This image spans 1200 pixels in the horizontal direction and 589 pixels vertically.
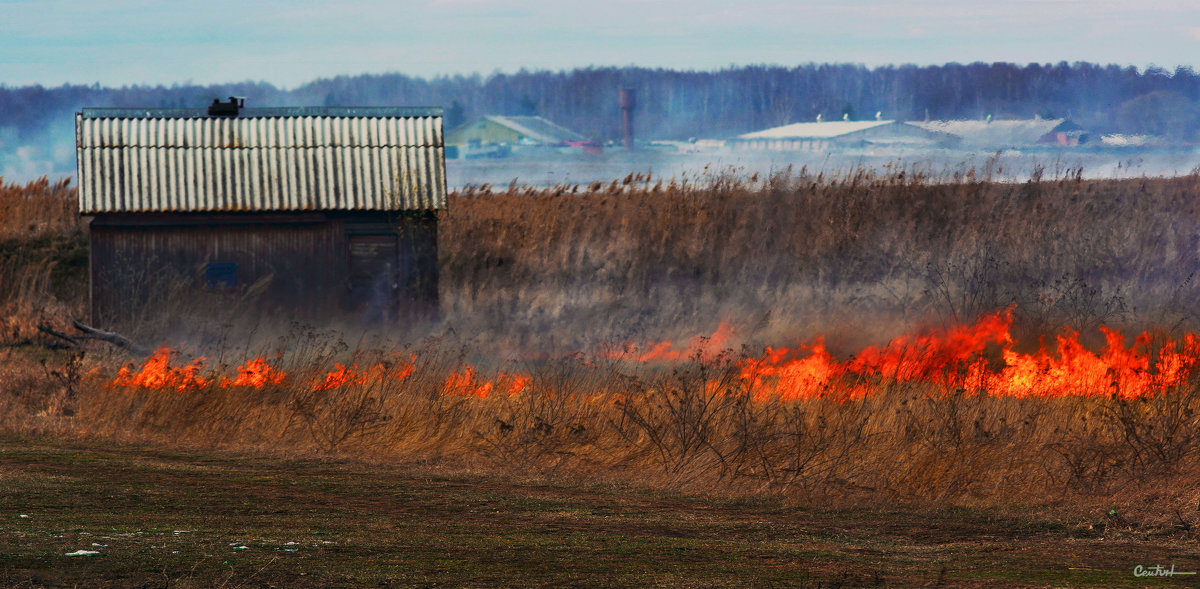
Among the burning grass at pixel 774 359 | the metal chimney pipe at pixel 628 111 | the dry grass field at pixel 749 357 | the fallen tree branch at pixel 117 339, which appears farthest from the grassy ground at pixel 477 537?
the metal chimney pipe at pixel 628 111

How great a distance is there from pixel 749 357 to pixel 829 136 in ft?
213

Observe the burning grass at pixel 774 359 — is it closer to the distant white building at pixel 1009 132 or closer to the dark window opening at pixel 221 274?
the dark window opening at pixel 221 274

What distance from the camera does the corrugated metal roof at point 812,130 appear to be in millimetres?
79750

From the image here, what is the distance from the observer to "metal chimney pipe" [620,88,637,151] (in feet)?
331

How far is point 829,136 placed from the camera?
81.2 m

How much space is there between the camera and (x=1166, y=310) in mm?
20438

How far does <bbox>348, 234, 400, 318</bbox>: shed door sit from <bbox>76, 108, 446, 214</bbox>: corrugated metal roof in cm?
89

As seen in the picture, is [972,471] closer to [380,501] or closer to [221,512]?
[380,501]

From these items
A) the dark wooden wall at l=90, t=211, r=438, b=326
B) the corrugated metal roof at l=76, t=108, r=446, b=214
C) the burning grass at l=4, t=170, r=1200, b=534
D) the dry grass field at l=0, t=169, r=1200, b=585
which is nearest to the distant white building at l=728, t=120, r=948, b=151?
the dry grass field at l=0, t=169, r=1200, b=585

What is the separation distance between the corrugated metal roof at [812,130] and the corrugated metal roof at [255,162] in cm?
5428

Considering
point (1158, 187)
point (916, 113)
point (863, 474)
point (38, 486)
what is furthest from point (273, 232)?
→ point (916, 113)

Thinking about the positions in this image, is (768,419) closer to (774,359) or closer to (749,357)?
(774,359)

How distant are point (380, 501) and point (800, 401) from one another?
213 inches

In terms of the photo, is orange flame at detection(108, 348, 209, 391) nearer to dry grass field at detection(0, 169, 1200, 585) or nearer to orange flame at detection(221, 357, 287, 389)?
dry grass field at detection(0, 169, 1200, 585)
